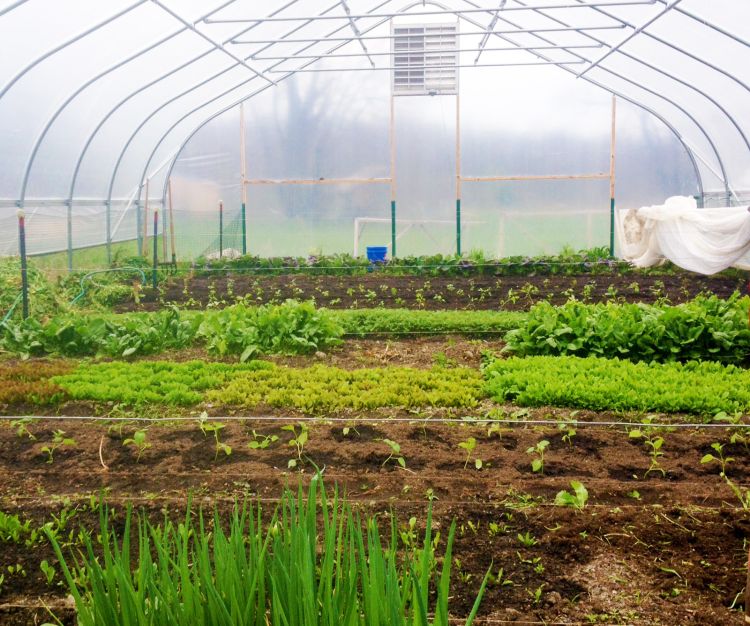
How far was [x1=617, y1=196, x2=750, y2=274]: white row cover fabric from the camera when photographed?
11703mm

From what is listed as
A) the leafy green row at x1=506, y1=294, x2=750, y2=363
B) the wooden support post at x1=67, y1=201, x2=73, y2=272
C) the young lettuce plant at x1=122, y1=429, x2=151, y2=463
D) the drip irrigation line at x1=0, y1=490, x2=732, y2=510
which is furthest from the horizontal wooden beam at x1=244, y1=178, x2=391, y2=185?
the drip irrigation line at x1=0, y1=490, x2=732, y2=510

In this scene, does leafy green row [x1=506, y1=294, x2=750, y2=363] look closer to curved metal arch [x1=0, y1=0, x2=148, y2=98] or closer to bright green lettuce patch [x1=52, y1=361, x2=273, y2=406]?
bright green lettuce patch [x1=52, y1=361, x2=273, y2=406]

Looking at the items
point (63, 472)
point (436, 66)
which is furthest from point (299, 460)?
point (436, 66)

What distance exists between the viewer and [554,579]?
3.13 m

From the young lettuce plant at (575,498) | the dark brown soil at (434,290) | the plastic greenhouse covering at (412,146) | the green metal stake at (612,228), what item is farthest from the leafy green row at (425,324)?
the green metal stake at (612,228)

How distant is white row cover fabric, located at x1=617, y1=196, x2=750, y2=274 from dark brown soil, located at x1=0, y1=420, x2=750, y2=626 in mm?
7517

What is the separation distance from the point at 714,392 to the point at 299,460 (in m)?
3.03

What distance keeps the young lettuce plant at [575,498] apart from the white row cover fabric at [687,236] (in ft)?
28.9

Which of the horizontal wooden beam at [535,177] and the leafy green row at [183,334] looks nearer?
the leafy green row at [183,334]

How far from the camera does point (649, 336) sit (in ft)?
23.4

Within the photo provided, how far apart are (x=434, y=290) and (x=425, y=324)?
3.15 metres

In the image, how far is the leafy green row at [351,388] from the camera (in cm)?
586

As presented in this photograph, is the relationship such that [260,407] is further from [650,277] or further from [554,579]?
[650,277]

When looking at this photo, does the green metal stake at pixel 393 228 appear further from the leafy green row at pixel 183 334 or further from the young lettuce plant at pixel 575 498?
the young lettuce plant at pixel 575 498
